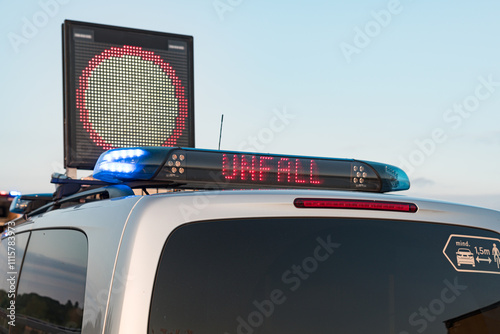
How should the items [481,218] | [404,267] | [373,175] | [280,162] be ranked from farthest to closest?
[373,175] → [280,162] → [481,218] → [404,267]

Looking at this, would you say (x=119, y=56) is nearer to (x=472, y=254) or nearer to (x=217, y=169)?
(x=217, y=169)

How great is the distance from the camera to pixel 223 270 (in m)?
2.31

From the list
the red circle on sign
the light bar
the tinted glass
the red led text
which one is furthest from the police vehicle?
the red circle on sign

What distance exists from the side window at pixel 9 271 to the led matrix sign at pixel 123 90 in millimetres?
949

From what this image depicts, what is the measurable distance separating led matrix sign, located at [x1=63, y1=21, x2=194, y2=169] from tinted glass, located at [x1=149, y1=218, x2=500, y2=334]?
2.64 metres

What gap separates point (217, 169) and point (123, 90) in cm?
193

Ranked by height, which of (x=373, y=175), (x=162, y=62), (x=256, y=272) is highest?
(x=162, y=62)

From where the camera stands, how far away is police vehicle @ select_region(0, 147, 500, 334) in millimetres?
2229

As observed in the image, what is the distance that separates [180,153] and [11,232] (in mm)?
1703

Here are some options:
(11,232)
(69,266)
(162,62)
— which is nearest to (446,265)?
(69,266)

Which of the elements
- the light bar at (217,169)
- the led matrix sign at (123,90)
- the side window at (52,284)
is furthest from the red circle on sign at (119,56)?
the light bar at (217,169)

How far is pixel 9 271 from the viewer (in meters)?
4.22

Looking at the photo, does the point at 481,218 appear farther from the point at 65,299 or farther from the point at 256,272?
the point at 65,299

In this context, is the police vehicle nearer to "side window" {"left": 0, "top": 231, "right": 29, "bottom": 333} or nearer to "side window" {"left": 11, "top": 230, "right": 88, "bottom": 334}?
"side window" {"left": 11, "top": 230, "right": 88, "bottom": 334}
